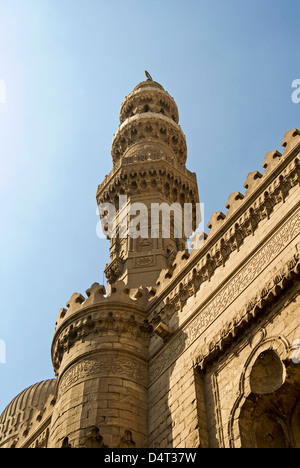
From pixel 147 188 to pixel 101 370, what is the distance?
1032 cm

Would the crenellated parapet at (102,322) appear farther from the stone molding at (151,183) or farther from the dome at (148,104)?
the dome at (148,104)

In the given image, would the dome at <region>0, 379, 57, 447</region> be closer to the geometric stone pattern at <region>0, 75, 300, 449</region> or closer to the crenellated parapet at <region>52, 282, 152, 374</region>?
the geometric stone pattern at <region>0, 75, 300, 449</region>

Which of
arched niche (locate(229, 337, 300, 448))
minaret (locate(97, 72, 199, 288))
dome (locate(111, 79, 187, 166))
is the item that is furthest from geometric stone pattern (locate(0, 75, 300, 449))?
dome (locate(111, 79, 187, 166))

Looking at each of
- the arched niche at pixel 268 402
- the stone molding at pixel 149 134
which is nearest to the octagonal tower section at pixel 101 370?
the arched niche at pixel 268 402

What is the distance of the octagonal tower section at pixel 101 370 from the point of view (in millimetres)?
12781

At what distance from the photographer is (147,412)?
44.2 ft

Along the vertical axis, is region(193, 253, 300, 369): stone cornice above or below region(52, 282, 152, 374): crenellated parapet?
below

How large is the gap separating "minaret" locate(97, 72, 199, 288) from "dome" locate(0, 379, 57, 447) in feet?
33.3

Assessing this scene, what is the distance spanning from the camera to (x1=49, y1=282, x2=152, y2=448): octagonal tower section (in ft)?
41.9

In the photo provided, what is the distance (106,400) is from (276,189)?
524 centimetres

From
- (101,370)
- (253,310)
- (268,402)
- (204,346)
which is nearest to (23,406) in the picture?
(101,370)

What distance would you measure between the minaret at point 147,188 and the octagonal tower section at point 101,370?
4.16m

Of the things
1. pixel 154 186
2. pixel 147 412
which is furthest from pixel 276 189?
pixel 154 186
